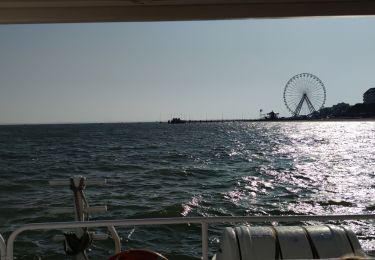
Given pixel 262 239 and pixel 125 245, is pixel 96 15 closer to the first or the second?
pixel 262 239

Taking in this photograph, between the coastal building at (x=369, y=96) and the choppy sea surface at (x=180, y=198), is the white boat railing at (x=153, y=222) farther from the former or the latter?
the coastal building at (x=369, y=96)

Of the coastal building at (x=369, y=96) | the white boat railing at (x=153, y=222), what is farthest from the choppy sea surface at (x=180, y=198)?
the coastal building at (x=369, y=96)

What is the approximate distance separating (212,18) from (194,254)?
23.5ft

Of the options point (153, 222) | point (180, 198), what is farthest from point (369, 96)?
point (153, 222)

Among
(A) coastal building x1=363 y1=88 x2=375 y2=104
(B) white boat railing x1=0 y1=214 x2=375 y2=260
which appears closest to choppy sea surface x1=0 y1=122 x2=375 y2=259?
(B) white boat railing x1=0 y1=214 x2=375 y2=260

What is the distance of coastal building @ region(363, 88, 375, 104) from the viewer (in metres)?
165

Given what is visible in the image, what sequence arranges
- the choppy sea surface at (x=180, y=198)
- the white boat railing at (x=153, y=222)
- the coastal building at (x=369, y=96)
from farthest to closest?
1. the coastal building at (x=369, y=96)
2. the choppy sea surface at (x=180, y=198)
3. the white boat railing at (x=153, y=222)

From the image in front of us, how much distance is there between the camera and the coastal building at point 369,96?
165 m

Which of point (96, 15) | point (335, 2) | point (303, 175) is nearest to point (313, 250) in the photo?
point (335, 2)

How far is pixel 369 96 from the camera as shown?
16725 centimetres

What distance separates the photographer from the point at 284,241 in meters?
3.44

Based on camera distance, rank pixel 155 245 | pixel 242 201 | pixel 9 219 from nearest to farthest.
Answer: pixel 155 245
pixel 9 219
pixel 242 201

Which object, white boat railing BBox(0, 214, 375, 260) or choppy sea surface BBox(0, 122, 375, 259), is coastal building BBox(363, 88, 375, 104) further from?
white boat railing BBox(0, 214, 375, 260)

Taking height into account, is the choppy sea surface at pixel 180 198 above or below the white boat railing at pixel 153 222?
below
